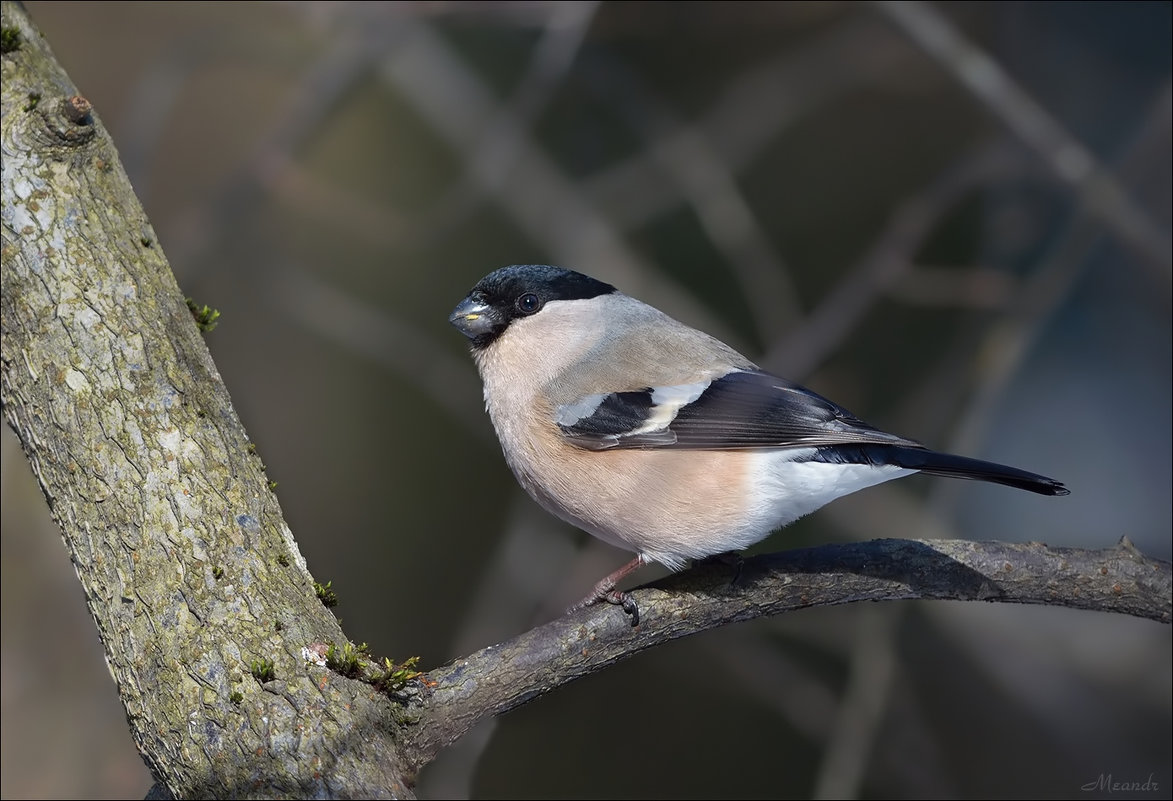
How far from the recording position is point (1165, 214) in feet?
17.4

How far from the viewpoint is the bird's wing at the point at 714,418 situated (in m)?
2.85

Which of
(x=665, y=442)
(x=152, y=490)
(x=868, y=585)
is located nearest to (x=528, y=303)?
(x=665, y=442)

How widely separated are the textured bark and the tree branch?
2.12 feet

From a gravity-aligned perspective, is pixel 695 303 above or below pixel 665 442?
above

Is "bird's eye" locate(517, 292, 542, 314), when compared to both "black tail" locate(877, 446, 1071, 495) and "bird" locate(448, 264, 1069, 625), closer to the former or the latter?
"bird" locate(448, 264, 1069, 625)

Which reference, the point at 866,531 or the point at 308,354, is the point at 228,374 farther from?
the point at 866,531

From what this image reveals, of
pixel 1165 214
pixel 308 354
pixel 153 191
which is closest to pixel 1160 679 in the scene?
pixel 1165 214

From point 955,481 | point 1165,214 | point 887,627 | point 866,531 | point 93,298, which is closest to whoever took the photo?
point 93,298

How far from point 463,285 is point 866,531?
3.06 meters

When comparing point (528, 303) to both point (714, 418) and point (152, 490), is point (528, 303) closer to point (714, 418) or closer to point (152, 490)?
point (714, 418)

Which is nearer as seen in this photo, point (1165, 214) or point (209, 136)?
point (1165, 214)

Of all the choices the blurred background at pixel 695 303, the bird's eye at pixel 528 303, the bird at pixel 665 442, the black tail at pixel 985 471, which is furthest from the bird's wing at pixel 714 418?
the blurred background at pixel 695 303

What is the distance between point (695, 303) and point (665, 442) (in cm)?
306

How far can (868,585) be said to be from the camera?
271 cm
